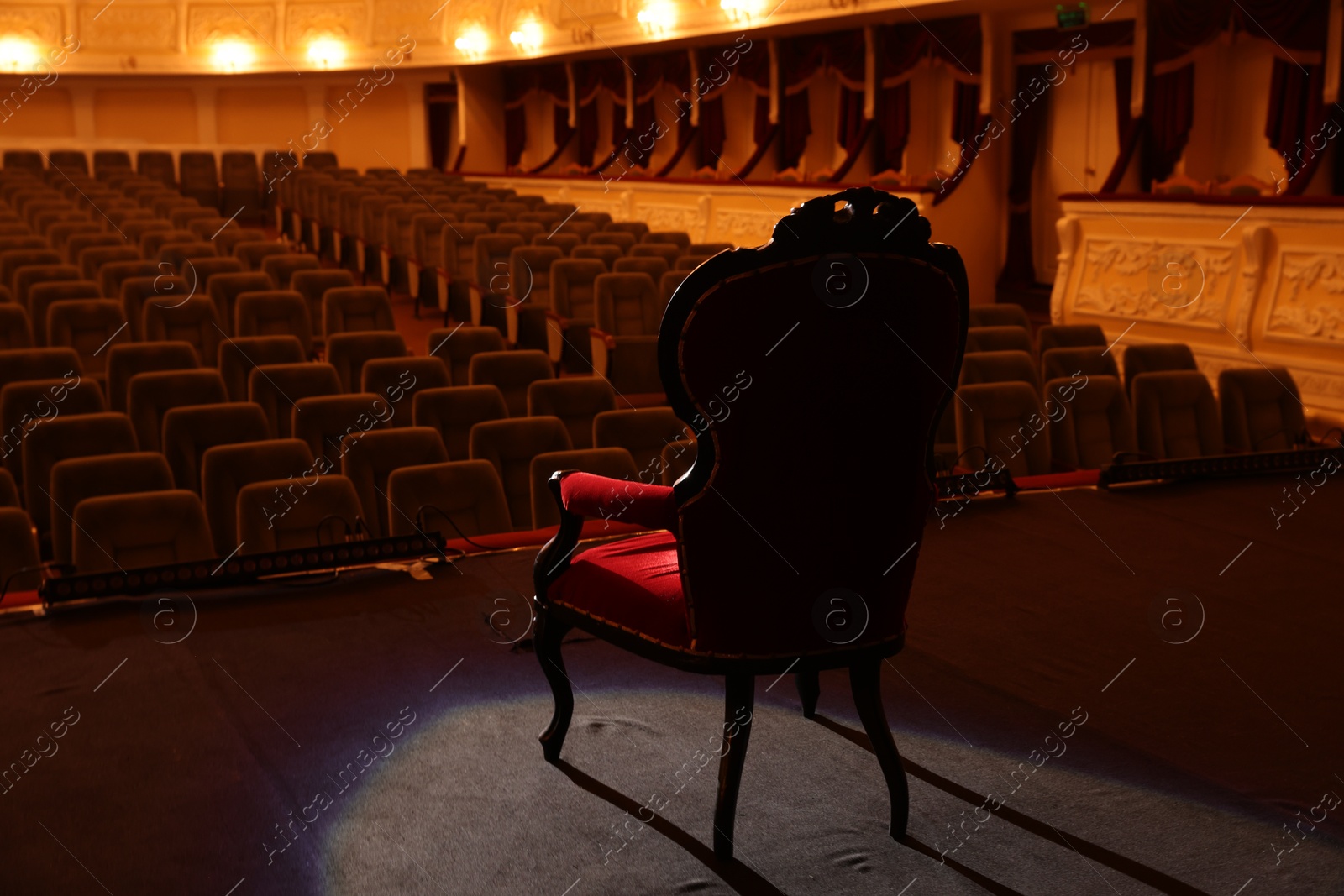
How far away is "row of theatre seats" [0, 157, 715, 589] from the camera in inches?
→ 118

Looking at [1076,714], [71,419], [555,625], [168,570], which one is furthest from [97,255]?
[1076,714]

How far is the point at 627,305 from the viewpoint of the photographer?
6000 mm

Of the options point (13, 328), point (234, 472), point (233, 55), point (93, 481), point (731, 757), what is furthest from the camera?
point (233, 55)

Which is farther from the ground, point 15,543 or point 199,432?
point 199,432

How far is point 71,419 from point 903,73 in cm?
722

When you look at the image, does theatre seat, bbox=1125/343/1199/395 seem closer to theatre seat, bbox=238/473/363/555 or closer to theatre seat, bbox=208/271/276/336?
theatre seat, bbox=238/473/363/555

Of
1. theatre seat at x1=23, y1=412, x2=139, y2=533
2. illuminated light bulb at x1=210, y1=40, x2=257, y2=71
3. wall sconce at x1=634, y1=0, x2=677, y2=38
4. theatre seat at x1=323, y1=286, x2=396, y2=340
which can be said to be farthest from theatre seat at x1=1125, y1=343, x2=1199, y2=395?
illuminated light bulb at x1=210, y1=40, x2=257, y2=71

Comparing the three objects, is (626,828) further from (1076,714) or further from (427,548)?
(427,548)

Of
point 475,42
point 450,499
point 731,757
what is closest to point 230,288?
point 450,499

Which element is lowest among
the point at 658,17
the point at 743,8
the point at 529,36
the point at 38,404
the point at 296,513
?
the point at 296,513

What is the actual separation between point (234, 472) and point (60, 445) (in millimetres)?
535

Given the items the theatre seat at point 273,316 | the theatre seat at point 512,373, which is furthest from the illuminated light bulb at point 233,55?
the theatre seat at point 512,373

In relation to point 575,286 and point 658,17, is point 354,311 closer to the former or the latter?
point 575,286

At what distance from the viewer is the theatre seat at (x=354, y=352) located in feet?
14.8
